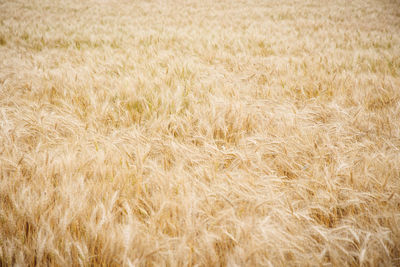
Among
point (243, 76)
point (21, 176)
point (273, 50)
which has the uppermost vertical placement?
point (273, 50)

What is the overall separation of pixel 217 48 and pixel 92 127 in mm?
3628

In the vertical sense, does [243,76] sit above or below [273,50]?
below

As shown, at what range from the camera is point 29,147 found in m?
1.37

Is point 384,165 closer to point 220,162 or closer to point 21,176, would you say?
point 220,162

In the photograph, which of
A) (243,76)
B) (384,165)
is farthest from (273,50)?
(384,165)

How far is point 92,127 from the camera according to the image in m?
1.54

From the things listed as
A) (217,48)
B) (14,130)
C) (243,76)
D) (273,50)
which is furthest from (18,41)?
(273,50)

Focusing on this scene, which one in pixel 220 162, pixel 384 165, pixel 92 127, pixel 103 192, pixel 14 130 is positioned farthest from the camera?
pixel 92 127

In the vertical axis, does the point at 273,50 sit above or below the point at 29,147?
above

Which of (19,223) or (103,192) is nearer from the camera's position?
(19,223)

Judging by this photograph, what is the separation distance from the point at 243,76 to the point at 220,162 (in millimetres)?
1950

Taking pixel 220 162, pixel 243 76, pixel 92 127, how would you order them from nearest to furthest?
1. pixel 220 162
2. pixel 92 127
3. pixel 243 76

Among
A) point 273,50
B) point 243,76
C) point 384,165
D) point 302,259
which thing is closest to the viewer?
point 302,259

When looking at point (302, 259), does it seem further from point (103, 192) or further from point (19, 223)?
point (19, 223)
